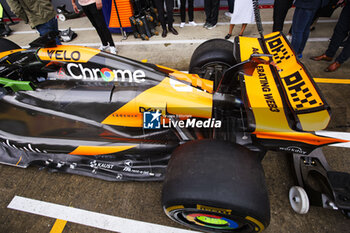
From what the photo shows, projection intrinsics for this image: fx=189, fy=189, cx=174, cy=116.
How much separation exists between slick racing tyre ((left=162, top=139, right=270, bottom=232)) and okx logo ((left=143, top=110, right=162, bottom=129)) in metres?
0.48

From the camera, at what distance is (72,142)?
6.43ft

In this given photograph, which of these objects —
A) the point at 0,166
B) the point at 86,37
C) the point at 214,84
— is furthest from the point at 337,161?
the point at 86,37

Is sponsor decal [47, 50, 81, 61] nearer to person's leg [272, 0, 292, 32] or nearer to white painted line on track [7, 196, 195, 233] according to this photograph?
white painted line on track [7, 196, 195, 233]

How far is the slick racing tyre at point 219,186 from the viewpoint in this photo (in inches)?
47.3

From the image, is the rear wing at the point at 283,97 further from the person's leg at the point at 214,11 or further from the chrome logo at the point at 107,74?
the person's leg at the point at 214,11

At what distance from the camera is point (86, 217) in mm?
1814

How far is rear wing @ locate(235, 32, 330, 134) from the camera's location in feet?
4.65

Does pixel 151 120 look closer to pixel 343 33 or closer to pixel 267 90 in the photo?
pixel 267 90

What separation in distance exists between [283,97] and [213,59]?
1.09 meters

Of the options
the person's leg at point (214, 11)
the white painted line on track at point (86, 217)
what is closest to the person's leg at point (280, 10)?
the person's leg at point (214, 11)

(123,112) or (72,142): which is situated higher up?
(123,112)

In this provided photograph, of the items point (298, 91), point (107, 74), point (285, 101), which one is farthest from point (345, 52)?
point (107, 74)

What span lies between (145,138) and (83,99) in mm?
754

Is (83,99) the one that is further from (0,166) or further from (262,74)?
(262,74)
